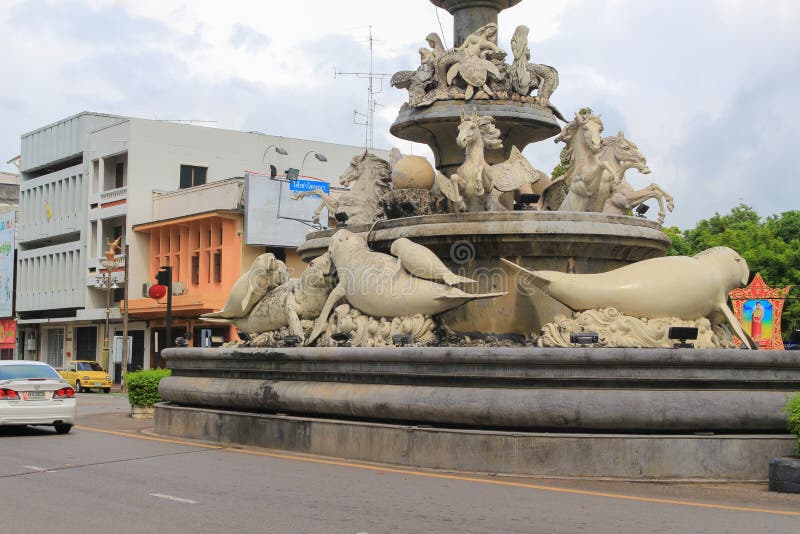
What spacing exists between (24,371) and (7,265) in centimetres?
5364

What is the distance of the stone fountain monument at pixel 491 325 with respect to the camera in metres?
11.5

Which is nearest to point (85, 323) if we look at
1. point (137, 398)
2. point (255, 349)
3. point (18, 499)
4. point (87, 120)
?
point (87, 120)

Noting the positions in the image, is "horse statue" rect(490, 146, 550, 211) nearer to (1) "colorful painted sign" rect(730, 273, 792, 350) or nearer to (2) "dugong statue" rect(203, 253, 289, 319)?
(2) "dugong statue" rect(203, 253, 289, 319)

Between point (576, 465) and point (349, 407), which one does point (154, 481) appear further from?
point (576, 465)

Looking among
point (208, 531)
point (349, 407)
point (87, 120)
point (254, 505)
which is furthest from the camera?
point (87, 120)

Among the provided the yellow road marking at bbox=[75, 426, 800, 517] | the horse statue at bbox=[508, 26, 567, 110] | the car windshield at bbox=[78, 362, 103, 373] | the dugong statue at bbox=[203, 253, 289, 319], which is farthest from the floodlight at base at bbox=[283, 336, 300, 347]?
the car windshield at bbox=[78, 362, 103, 373]

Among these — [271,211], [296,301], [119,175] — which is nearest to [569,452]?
[296,301]

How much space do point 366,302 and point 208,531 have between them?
6.23m

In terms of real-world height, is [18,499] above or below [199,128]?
below

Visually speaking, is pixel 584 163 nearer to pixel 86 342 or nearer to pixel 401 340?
pixel 401 340

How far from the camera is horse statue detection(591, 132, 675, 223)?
16234 millimetres

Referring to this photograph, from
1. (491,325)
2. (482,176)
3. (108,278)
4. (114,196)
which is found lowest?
(491,325)

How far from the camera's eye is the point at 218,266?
166 feet

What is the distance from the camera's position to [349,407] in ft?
43.4
